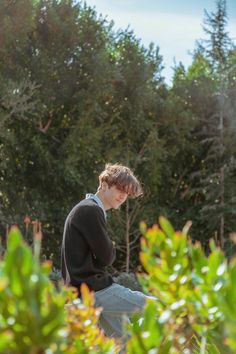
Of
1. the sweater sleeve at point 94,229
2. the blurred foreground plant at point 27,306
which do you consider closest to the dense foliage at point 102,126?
the sweater sleeve at point 94,229

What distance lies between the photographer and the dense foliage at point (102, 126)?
10.7 meters

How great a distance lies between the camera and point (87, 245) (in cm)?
449

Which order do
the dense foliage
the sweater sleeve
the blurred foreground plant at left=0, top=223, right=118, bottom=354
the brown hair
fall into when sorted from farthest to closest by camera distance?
the dense foliage → the brown hair → the sweater sleeve → the blurred foreground plant at left=0, top=223, right=118, bottom=354

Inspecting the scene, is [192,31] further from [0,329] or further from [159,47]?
[0,329]

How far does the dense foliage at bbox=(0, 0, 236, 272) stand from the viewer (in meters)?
10.7

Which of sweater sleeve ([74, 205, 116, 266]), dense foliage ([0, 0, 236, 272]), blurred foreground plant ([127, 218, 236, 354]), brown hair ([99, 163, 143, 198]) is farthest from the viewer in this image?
dense foliage ([0, 0, 236, 272])

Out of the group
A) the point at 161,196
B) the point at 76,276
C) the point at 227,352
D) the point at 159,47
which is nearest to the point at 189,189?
the point at 161,196

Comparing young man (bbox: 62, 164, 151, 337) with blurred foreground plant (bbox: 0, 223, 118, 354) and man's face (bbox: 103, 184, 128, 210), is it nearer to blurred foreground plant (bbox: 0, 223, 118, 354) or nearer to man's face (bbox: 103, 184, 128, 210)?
man's face (bbox: 103, 184, 128, 210)

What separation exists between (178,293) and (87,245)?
2947 mm

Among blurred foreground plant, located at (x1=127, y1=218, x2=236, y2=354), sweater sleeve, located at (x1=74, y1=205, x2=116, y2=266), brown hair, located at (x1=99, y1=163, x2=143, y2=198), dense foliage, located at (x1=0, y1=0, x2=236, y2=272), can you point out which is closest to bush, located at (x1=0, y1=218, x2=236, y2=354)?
blurred foreground plant, located at (x1=127, y1=218, x2=236, y2=354)

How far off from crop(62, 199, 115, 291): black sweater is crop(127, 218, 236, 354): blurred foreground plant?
2784 millimetres

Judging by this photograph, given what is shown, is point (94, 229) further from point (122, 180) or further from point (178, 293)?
point (178, 293)

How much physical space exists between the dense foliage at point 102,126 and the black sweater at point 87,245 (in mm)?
5864

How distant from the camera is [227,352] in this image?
163 cm
